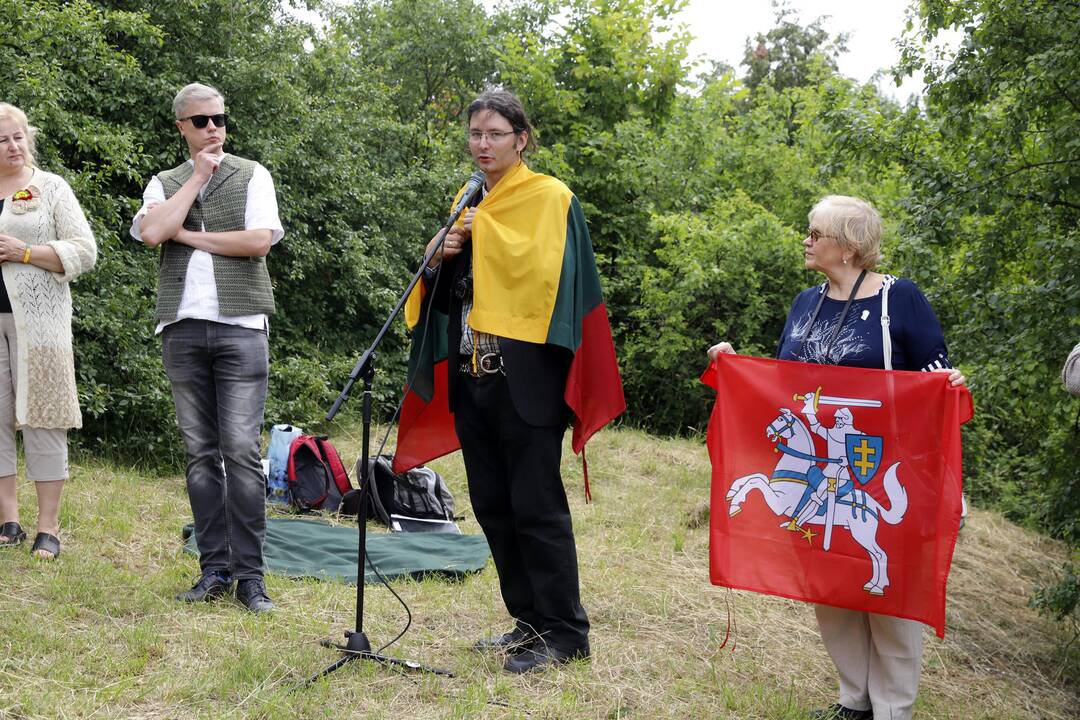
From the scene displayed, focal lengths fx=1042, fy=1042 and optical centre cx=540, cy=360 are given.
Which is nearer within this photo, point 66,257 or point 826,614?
point 826,614

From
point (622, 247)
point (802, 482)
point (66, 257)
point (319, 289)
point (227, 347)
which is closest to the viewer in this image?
point (802, 482)

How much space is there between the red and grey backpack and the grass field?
0.76 m

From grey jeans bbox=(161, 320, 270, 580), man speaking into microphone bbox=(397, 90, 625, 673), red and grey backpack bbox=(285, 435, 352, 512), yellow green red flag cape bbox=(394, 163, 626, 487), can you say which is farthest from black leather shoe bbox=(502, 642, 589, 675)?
red and grey backpack bbox=(285, 435, 352, 512)

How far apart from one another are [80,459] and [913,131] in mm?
5971

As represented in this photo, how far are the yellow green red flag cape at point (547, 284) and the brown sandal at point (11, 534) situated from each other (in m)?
2.45

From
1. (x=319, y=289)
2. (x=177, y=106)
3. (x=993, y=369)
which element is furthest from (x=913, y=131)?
(x=319, y=289)

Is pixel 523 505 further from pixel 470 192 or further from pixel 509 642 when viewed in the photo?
pixel 470 192

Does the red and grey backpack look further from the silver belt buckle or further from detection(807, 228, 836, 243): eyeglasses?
detection(807, 228, 836, 243): eyeglasses

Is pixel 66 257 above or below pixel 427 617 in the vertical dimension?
above

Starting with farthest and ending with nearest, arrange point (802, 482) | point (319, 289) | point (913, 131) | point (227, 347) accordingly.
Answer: point (319, 289)
point (913, 131)
point (227, 347)
point (802, 482)

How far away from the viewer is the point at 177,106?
4074mm

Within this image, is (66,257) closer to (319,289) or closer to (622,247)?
(319,289)

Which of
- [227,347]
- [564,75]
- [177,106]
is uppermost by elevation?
[564,75]

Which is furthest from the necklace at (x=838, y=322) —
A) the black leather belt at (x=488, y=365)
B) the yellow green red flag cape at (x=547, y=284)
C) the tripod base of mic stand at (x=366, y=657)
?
the tripod base of mic stand at (x=366, y=657)
